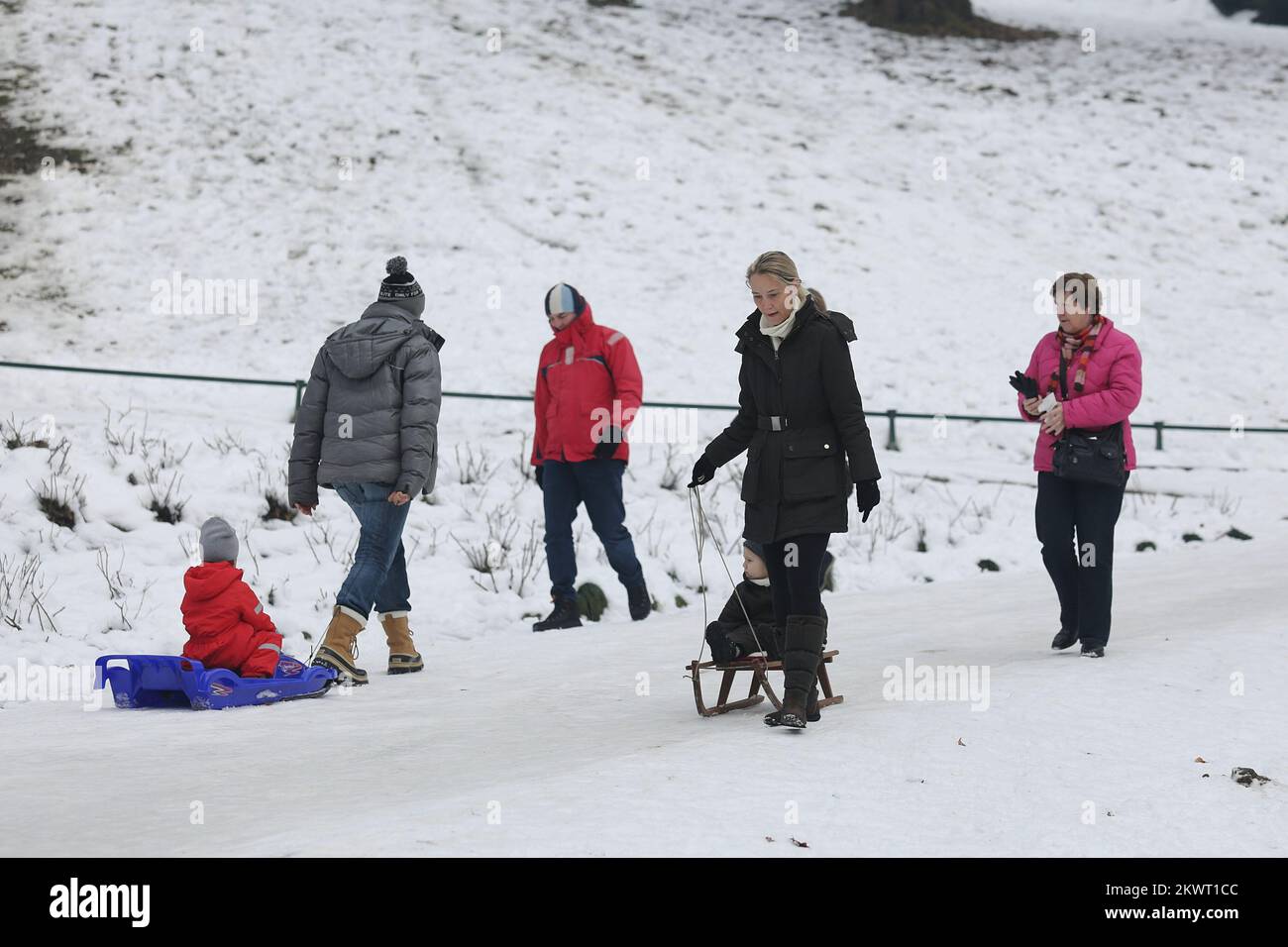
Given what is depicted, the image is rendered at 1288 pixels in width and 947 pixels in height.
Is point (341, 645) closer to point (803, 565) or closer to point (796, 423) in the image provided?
point (803, 565)

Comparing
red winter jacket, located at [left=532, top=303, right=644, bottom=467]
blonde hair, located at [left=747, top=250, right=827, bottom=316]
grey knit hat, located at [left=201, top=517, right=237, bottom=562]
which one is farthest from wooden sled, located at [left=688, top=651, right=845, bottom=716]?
red winter jacket, located at [left=532, top=303, right=644, bottom=467]

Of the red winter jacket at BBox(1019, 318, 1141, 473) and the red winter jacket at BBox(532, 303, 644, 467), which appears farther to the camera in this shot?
the red winter jacket at BBox(532, 303, 644, 467)

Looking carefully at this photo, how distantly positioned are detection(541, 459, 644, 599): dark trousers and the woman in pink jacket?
2854 mm

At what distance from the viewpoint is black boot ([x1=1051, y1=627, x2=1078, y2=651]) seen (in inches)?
284

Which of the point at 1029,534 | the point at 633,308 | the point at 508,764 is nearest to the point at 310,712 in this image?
the point at 508,764

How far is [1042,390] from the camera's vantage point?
7.16 metres

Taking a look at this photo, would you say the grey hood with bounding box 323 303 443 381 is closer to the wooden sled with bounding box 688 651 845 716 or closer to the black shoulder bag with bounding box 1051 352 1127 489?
the wooden sled with bounding box 688 651 845 716

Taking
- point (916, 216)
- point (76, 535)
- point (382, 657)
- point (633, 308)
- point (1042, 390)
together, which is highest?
point (916, 216)

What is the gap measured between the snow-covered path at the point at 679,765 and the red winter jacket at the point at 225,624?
0.96 ft

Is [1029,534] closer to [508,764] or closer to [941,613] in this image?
[941,613]

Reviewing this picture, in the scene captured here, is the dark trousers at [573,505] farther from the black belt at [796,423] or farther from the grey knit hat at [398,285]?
the black belt at [796,423]

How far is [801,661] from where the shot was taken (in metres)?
5.42

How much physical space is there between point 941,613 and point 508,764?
467 cm

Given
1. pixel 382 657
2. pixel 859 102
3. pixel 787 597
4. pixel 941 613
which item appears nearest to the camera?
pixel 787 597
